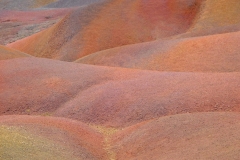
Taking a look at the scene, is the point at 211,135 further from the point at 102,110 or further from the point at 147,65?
the point at 147,65

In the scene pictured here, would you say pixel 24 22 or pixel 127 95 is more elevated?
pixel 127 95

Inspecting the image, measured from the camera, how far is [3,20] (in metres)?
91.8

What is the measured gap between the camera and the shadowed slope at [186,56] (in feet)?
127

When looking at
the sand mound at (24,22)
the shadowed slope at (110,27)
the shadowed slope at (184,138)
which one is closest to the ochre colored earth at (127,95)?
the shadowed slope at (184,138)

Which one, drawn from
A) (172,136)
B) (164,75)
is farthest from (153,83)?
(172,136)

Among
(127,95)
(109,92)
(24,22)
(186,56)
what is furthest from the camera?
(24,22)

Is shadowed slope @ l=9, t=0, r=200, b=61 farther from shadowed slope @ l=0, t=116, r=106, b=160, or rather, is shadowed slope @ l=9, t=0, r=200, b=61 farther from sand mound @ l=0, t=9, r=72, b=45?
shadowed slope @ l=0, t=116, r=106, b=160

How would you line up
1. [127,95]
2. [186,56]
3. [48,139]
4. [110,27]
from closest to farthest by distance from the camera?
1. [48,139]
2. [127,95]
3. [186,56]
4. [110,27]

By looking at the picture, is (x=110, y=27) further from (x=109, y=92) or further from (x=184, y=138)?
(x=184, y=138)

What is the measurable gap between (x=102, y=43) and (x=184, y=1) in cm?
1525

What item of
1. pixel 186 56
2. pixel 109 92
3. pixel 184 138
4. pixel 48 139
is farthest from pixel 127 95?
pixel 186 56

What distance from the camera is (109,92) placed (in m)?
30.1

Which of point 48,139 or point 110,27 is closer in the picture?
point 48,139

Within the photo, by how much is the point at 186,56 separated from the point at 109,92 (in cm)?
1326
